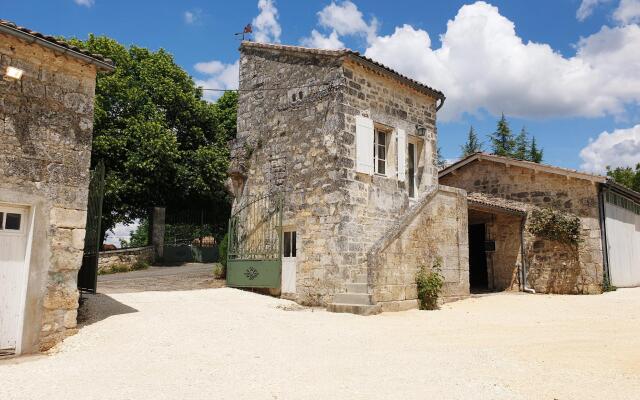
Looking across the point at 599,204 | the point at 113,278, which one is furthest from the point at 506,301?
the point at 113,278

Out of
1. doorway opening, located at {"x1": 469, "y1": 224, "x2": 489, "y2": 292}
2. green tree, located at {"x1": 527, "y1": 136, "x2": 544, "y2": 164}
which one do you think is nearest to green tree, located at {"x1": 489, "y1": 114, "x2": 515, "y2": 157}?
green tree, located at {"x1": 527, "y1": 136, "x2": 544, "y2": 164}

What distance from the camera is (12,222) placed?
6.10 m

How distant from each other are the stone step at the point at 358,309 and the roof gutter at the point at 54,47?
19.9ft

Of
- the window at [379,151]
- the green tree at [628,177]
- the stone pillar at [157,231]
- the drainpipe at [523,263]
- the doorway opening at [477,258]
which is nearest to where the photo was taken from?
the window at [379,151]

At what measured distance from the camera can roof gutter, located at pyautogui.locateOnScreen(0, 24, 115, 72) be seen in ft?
19.5

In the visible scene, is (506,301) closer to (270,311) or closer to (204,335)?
(270,311)

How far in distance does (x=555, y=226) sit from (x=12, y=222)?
13.7 meters

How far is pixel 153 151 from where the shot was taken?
1806 centimetres

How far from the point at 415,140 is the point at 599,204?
19.9 ft

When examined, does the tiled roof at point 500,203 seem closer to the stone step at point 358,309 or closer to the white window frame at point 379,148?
the white window frame at point 379,148

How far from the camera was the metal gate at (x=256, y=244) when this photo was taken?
11.9 metres

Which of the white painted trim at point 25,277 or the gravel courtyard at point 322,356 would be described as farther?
the white painted trim at point 25,277

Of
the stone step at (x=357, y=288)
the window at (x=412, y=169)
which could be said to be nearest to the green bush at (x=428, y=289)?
the stone step at (x=357, y=288)

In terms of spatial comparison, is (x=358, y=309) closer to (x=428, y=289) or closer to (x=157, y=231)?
(x=428, y=289)
